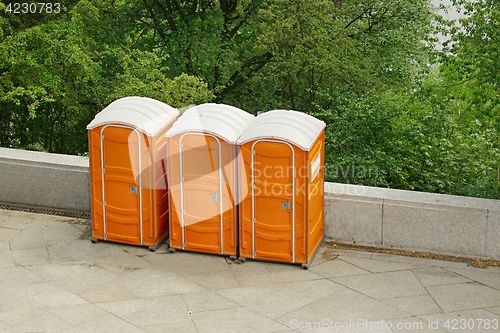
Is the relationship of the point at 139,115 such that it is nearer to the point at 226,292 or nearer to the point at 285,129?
the point at 285,129

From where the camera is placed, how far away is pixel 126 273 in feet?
33.0

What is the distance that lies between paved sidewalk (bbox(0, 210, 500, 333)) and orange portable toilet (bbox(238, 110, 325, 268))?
30 centimetres

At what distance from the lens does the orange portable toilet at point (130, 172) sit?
405 inches

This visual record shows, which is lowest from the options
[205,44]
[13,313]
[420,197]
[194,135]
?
[13,313]

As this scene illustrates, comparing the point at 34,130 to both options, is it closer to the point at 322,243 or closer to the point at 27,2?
the point at 27,2

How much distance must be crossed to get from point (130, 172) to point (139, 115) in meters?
0.79

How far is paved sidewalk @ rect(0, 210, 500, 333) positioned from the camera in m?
8.70

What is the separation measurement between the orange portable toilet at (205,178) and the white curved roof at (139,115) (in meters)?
0.35

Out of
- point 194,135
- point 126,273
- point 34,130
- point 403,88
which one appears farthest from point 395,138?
point 34,130

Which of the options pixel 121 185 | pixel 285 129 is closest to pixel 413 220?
pixel 285 129

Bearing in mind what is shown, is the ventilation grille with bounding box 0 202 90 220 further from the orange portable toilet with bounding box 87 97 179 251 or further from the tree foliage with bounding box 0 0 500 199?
the tree foliage with bounding box 0 0 500 199

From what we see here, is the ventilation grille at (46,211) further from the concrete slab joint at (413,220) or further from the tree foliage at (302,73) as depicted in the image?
the concrete slab joint at (413,220)

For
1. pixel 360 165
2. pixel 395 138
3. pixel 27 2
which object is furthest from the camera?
pixel 27 2

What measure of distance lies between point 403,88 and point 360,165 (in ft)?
25.2
